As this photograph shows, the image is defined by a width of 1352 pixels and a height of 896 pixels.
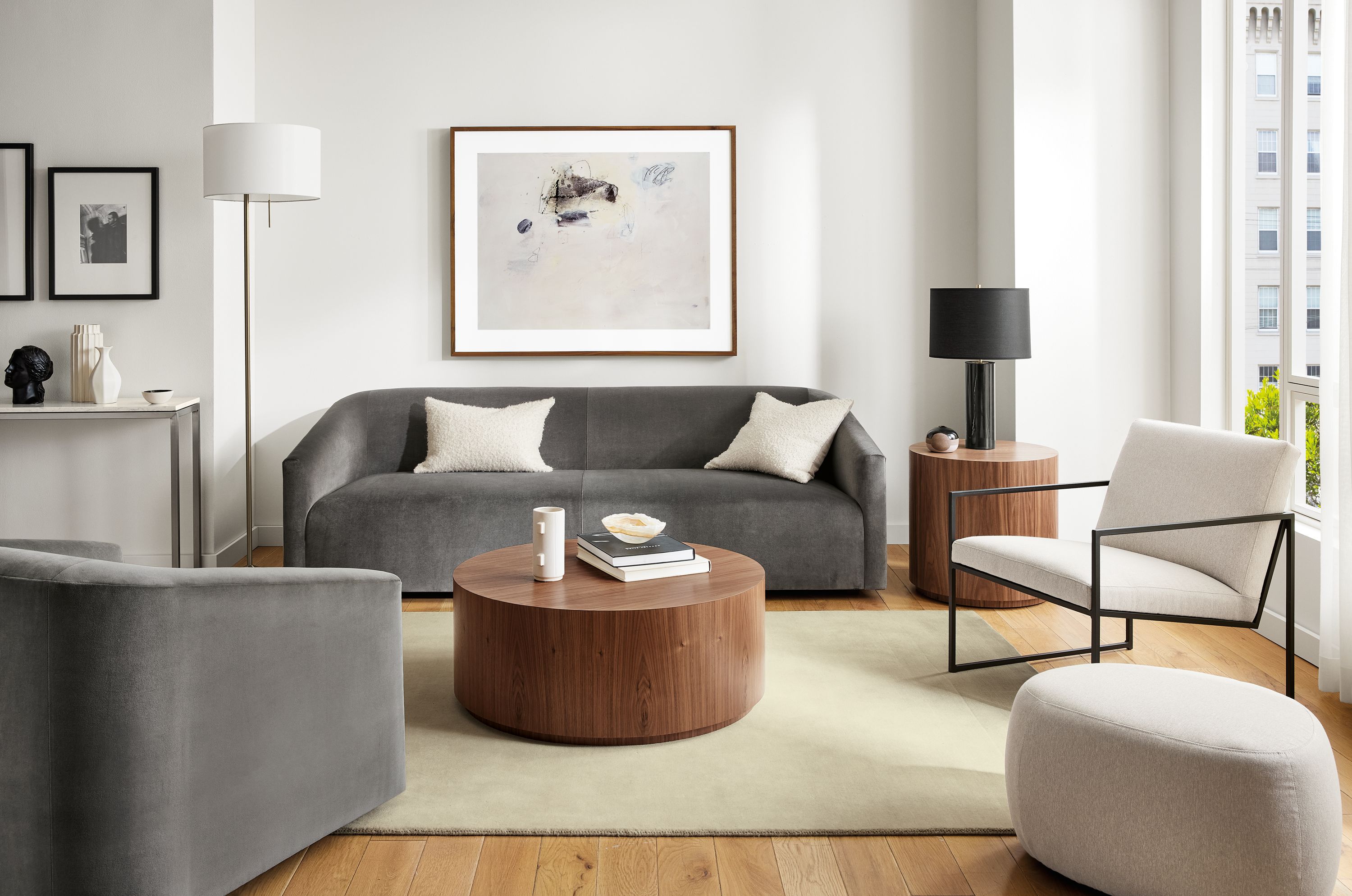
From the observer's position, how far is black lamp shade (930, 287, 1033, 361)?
4.02 metres

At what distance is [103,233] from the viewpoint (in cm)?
441

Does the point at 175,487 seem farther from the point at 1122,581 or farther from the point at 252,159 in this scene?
the point at 1122,581

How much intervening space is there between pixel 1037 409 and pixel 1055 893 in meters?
2.91

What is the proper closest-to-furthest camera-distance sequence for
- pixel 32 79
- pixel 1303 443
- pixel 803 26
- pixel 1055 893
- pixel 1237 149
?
Answer: pixel 1055 893 < pixel 1303 443 < pixel 1237 149 < pixel 32 79 < pixel 803 26

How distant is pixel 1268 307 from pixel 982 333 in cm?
104

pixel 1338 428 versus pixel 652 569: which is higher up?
pixel 1338 428

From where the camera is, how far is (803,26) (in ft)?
16.0

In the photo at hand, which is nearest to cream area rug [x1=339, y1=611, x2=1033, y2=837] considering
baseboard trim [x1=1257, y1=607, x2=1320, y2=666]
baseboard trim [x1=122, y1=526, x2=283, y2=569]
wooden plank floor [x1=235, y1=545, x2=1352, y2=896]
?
wooden plank floor [x1=235, y1=545, x2=1352, y2=896]

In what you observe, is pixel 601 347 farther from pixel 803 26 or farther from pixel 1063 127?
pixel 1063 127

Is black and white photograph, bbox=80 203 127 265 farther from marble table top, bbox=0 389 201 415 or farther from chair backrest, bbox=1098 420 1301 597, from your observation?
chair backrest, bbox=1098 420 1301 597

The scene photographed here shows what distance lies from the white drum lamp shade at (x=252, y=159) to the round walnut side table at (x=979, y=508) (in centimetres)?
276

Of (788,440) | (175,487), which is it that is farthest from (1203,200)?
(175,487)

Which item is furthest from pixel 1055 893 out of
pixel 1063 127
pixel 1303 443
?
pixel 1063 127

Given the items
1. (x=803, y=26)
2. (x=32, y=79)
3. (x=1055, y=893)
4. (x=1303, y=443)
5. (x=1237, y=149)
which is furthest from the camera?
(x=803, y=26)
